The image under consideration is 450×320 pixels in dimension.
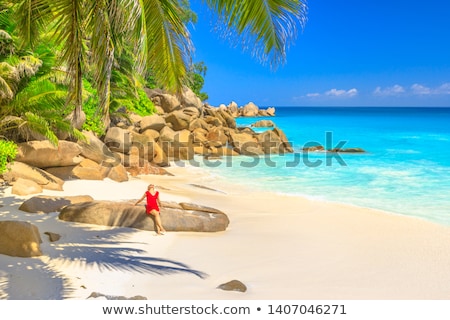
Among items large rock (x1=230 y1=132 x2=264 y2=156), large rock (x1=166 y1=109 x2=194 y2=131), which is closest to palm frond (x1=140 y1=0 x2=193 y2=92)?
large rock (x1=230 y1=132 x2=264 y2=156)

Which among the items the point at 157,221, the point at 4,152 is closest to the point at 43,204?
the point at 4,152

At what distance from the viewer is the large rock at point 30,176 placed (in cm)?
1195

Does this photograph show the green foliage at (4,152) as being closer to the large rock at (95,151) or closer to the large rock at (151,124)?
the large rock at (95,151)

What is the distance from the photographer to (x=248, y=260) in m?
8.23

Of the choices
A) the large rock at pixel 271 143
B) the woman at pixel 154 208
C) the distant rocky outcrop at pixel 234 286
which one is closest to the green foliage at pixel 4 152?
the woman at pixel 154 208

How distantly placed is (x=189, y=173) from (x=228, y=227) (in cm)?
977

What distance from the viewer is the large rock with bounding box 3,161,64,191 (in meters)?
12.0

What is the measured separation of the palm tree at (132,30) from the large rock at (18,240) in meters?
2.05

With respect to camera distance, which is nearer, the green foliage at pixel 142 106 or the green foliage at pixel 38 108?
the green foliage at pixel 38 108

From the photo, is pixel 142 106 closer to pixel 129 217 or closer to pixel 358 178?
pixel 358 178

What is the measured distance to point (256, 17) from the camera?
641 cm

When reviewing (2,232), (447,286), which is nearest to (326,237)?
(447,286)

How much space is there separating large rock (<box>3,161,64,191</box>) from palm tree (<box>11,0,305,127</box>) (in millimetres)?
5461

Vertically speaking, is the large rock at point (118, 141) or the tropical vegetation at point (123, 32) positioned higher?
the tropical vegetation at point (123, 32)
